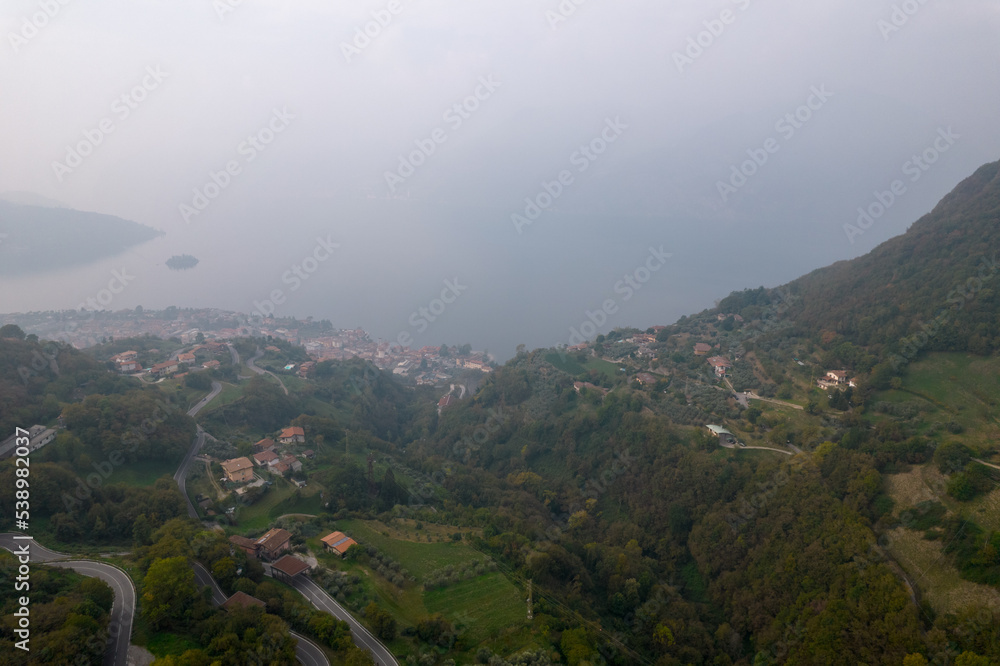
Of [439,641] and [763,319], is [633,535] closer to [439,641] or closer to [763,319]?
[439,641]

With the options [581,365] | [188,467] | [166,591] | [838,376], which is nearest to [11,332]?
[188,467]

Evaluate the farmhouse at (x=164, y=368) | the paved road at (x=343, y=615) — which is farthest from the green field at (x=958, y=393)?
the farmhouse at (x=164, y=368)

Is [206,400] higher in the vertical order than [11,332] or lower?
lower

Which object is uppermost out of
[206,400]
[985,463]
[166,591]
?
[206,400]

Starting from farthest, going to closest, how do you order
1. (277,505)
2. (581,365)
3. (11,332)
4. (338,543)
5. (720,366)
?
1. (581,365)
2. (720,366)
3. (11,332)
4. (277,505)
5. (338,543)

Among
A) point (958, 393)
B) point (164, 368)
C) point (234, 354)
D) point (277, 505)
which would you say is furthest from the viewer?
point (234, 354)

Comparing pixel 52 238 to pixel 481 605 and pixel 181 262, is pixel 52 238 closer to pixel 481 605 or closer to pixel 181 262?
pixel 181 262
